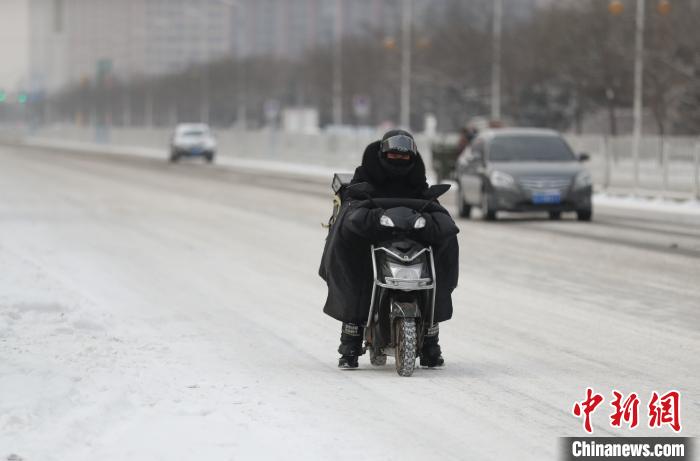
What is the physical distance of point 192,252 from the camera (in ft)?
63.4

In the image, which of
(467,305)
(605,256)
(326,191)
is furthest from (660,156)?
(467,305)

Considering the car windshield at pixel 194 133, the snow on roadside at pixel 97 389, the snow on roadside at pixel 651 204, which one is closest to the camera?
the snow on roadside at pixel 97 389

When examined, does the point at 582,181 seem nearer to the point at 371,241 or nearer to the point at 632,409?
the point at 371,241

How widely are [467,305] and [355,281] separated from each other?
427cm

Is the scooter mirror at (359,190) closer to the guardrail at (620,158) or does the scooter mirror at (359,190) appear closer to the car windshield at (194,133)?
the guardrail at (620,158)

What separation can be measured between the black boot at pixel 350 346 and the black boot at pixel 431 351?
386 millimetres

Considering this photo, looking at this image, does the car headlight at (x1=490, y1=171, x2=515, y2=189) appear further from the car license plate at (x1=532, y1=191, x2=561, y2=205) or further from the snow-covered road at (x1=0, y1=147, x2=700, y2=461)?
the snow-covered road at (x1=0, y1=147, x2=700, y2=461)

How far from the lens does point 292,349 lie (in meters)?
10.8

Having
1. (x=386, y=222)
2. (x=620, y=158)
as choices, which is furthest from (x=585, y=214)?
(x=386, y=222)

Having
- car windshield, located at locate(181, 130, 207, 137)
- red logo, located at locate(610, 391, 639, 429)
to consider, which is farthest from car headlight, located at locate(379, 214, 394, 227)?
car windshield, located at locate(181, 130, 207, 137)

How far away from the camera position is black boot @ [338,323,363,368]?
9.72 metres

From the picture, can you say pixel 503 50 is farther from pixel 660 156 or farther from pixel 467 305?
pixel 467 305

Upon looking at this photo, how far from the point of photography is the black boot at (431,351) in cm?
967

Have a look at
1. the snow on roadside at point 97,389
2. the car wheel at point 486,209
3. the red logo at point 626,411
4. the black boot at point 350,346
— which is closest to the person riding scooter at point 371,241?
the black boot at point 350,346
